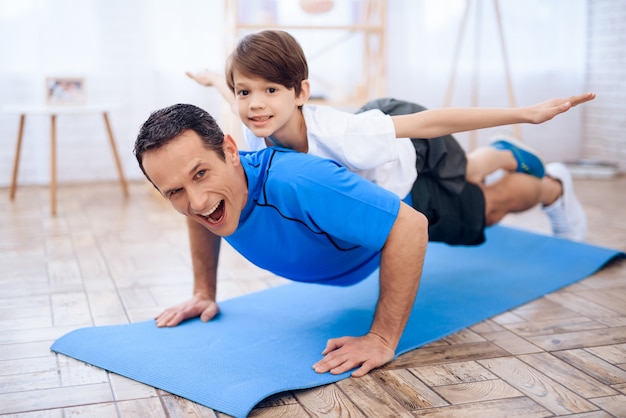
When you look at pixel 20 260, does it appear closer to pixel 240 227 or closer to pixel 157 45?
pixel 240 227

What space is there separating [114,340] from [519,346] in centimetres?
93

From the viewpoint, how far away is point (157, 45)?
3.89 meters

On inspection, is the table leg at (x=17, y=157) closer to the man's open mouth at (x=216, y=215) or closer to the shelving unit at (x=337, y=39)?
the shelving unit at (x=337, y=39)

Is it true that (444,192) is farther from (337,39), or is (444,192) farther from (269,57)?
(337,39)

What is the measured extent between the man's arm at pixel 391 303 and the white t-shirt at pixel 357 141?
192 mm

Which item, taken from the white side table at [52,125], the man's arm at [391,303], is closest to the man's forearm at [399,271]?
the man's arm at [391,303]

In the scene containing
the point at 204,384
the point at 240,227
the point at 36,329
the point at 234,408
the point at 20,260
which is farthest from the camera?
the point at 20,260

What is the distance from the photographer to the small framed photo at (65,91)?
11.8 ft

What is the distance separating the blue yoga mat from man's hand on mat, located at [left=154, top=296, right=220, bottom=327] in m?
0.02

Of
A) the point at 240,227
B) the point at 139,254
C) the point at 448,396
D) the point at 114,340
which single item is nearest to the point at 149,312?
the point at 114,340

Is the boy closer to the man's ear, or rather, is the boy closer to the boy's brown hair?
the boy's brown hair

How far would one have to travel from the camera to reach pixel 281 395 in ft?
4.74

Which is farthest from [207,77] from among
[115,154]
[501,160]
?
[115,154]

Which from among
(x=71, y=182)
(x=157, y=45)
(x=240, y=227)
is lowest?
(x=71, y=182)
